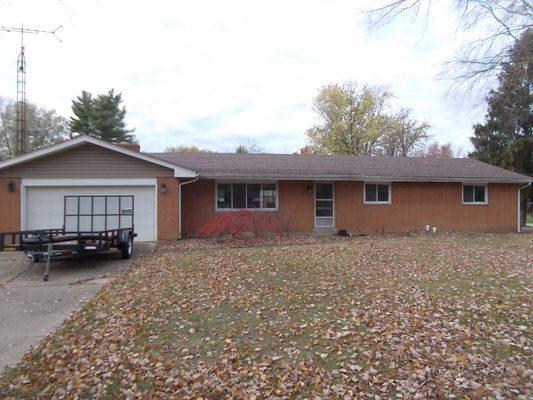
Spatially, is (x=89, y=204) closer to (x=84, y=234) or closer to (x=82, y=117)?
(x=84, y=234)

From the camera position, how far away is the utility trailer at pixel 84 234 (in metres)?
9.20

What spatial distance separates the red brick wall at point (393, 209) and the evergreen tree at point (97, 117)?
99.8 feet

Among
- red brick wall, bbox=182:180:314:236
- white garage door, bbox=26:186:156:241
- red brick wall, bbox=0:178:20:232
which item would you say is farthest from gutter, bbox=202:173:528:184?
red brick wall, bbox=0:178:20:232

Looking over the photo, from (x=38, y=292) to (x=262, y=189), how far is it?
10.2 metres

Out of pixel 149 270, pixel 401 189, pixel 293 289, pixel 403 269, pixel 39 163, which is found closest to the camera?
pixel 293 289

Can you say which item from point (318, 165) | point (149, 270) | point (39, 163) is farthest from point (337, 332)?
point (318, 165)

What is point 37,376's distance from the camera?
4.20 m

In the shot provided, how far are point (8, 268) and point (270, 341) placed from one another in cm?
836

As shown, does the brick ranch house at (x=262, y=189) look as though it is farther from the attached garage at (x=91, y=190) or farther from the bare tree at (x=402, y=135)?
the bare tree at (x=402, y=135)

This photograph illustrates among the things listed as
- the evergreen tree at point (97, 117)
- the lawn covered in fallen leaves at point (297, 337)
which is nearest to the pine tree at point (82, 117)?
the evergreen tree at point (97, 117)

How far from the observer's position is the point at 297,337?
4914mm

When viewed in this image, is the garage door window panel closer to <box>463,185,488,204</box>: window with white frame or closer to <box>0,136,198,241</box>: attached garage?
<box>0,136,198,241</box>: attached garage

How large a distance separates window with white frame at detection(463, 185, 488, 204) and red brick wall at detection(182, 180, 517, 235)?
26 cm

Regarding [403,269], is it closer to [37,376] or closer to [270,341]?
[270,341]
